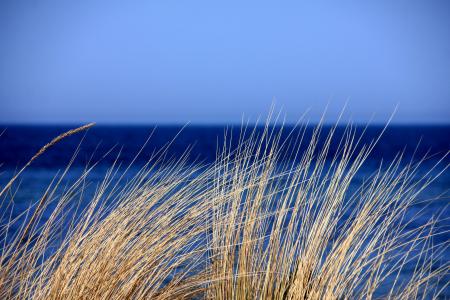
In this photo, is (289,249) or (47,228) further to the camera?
(289,249)

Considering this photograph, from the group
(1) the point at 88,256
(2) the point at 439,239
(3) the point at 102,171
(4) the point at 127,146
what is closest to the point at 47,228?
(1) the point at 88,256

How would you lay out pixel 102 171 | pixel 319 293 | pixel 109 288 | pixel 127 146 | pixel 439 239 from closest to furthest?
pixel 109 288
pixel 319 293
pixel 439 239
pixel 102 171
pixel 127 146

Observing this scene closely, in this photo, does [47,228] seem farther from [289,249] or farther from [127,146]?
[127,146]

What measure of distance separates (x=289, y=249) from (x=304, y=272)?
0.55 feet

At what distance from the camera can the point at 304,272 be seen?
170 cm

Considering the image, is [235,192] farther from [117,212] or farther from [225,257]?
[117,212]

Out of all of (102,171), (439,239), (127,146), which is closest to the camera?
(439,239)

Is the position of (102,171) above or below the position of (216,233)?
below

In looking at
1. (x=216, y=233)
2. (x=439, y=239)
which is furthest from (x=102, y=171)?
(x=216, y=233)

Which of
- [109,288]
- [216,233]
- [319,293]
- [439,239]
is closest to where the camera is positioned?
[109,288]

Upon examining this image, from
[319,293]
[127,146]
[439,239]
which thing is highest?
[319,293]

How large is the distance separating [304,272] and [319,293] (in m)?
0.08

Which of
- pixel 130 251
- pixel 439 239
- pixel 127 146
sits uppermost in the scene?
pixel 130 251

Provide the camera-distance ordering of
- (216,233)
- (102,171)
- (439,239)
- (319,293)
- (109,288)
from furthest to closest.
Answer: (102,171)
(439,239)
(216,233)
(319,293)
(109,288)
